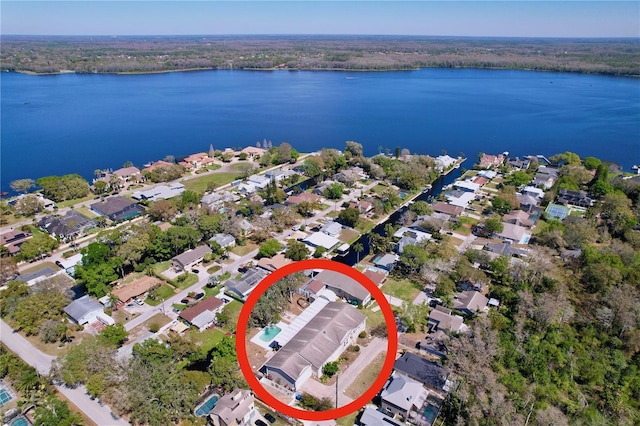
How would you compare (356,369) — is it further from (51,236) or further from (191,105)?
(191,105)

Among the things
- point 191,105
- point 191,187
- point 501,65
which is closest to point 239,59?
point 191,105

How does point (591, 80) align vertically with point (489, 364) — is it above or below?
above

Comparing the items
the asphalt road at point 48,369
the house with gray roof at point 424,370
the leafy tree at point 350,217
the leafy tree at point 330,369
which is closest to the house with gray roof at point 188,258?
the asphalt road at point 48,369

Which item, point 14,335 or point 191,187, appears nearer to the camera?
point 14,335

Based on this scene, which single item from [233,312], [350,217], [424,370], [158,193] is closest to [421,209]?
[350,217]

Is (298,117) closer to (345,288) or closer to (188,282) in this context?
(188,282)

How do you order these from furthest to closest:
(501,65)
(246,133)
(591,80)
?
(501,65), (591,80), (246,133)

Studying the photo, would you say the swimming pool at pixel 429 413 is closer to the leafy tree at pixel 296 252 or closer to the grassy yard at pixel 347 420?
the grassy yard at pixel 347 420

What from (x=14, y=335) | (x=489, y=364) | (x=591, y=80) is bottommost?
(x=14, y=335)
